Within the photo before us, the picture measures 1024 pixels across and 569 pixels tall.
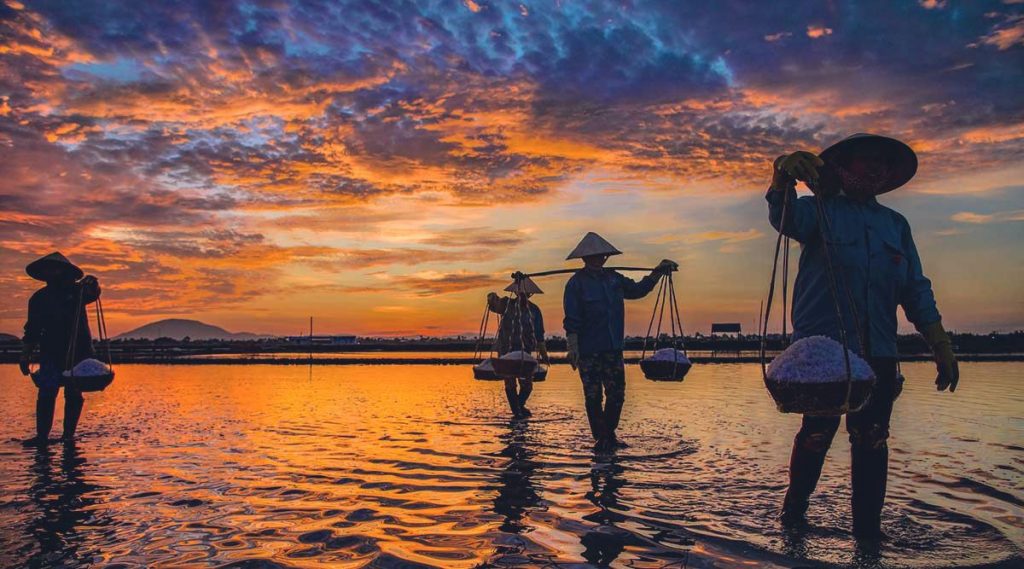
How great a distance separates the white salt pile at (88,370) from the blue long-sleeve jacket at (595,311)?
5163 millimetres

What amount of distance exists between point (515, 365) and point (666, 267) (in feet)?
7.51

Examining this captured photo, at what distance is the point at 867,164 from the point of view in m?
4.52

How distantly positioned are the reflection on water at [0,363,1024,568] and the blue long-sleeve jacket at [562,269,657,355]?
3.74ft

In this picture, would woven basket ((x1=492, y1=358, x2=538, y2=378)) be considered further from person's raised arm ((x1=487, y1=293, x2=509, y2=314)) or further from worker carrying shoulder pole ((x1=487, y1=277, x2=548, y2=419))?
person's raised arm ((x1=487, y1=293, x2=509, y2=314))

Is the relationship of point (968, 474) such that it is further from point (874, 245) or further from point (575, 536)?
point (575, 536)

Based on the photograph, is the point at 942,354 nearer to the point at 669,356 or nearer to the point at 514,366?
the point at 669,356

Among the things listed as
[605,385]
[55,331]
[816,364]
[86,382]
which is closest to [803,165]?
[816,364]

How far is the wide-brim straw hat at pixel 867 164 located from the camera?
445 cm

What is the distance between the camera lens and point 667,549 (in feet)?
13.8

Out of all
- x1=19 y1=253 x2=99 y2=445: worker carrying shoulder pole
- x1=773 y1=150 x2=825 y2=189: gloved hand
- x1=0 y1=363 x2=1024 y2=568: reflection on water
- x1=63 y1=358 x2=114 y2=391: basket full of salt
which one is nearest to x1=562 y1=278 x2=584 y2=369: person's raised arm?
x1=0 y1=363 x2=1024 y2=568: reflection on water

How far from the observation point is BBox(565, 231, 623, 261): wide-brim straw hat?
803cm

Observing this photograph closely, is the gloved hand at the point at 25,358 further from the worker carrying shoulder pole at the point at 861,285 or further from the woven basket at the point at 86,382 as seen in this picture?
the worker carrying shoulder pole at the point at 861,285

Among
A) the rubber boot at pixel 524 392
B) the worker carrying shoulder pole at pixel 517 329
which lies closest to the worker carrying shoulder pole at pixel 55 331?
the worker carrying shoulder pole at pixel 517 329

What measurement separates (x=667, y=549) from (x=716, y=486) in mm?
1942
